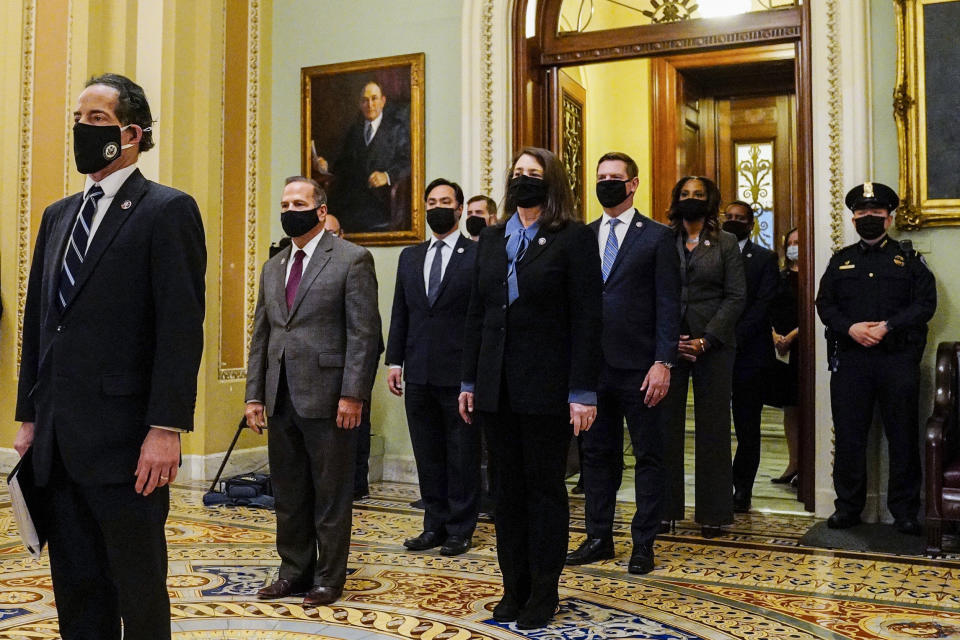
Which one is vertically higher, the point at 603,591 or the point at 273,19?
the point at 273,19

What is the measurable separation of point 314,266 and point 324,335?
0.26 meters

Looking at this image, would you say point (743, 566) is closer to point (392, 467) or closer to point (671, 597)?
point (671, 597)

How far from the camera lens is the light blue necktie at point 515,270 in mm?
3156

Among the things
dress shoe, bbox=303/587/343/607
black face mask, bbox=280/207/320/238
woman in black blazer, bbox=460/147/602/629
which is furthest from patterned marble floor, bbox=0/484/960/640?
black face mask, bbox=280/207/320/238

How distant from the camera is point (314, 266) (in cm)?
362

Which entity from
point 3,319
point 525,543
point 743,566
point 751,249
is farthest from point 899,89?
point 3,319

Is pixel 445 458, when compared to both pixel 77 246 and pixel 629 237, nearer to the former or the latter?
pixel 629 237

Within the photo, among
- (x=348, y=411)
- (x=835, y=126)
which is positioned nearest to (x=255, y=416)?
(x=348, y=411)

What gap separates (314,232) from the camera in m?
3.68

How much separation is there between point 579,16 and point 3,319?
4269 mm

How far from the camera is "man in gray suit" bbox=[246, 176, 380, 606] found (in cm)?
353

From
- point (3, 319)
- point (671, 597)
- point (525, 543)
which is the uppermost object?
point (3, 319)

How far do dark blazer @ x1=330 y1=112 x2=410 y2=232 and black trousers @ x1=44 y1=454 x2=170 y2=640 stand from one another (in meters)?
4.22

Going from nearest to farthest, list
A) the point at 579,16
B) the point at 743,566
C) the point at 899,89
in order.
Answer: the point at 743,566 < the point at 899,89 < the point at 579,16
